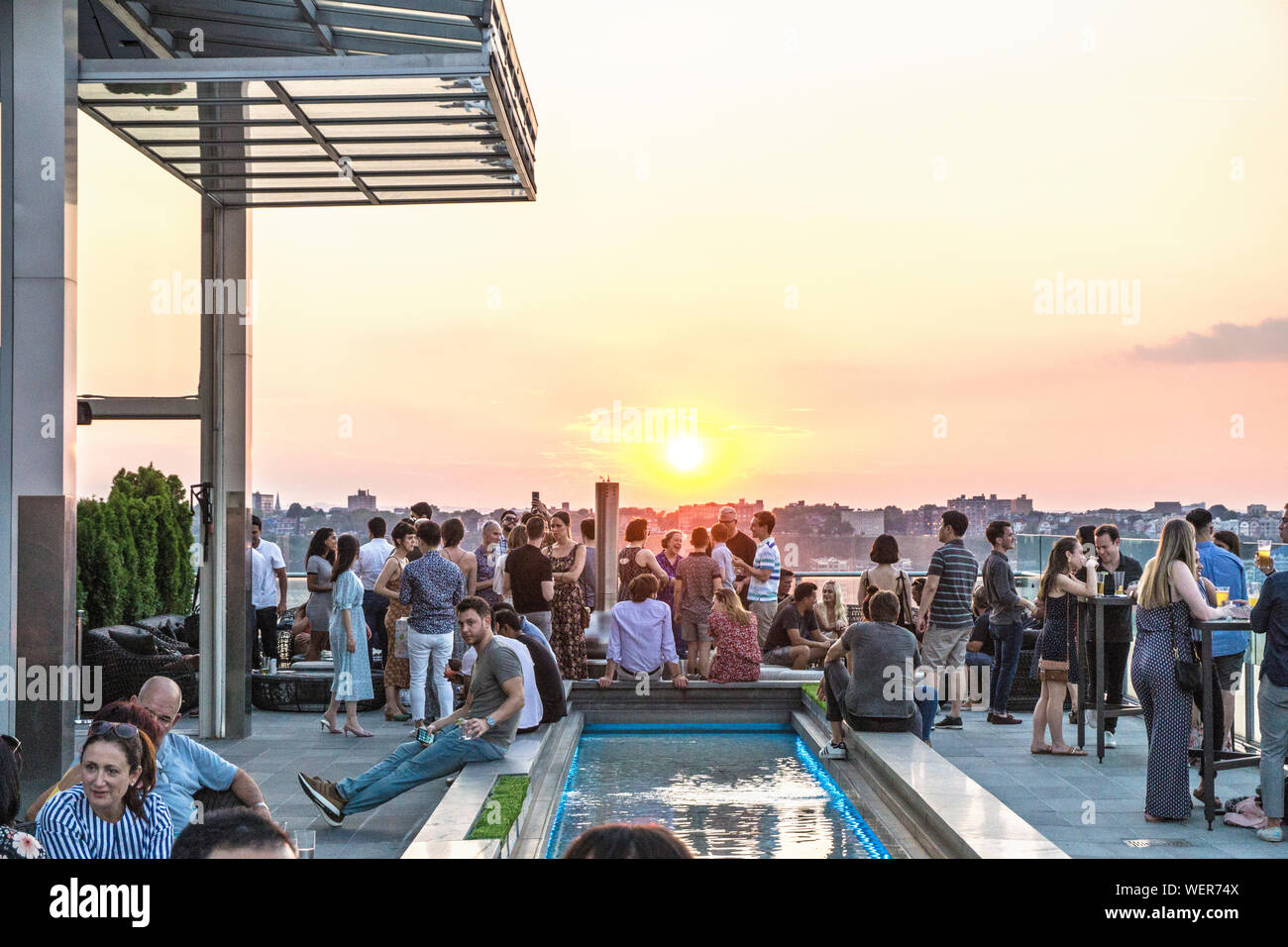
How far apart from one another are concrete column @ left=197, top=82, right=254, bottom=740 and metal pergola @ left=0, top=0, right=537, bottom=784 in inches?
0.6

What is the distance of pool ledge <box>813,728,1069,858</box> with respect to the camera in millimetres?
5297

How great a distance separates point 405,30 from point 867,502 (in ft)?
56.1

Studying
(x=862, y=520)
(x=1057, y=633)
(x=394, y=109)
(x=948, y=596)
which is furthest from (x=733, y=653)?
(x=862, y=520)

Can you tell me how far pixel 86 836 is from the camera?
3.72 meters

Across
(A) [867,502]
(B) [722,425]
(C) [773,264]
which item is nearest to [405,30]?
(C) [773,264]

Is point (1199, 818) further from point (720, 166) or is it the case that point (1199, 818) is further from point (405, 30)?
point (720, 166)

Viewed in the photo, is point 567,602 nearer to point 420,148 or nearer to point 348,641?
point 348,641

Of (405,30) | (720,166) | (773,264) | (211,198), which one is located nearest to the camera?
(405,30)

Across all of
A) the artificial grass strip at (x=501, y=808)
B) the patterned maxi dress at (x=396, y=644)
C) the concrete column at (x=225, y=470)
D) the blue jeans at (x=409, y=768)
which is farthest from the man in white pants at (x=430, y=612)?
the artificial grass strip at (x=501, y=808)

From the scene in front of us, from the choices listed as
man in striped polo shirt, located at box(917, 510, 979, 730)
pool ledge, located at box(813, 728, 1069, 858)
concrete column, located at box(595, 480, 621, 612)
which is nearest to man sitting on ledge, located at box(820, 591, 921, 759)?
pool ledge, located at box(813, 728, 1069, 858)

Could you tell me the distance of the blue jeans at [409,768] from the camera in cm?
673

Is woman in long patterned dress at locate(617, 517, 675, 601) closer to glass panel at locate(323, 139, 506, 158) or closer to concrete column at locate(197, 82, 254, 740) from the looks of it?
concrete column at locate(197, 82, 254, 740)

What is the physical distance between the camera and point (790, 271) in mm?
15211

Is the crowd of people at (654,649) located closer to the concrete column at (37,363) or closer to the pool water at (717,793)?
the pool water at (717,793)
